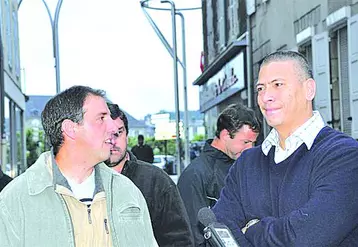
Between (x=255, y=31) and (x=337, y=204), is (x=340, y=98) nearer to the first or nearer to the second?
(x=255, y=31)

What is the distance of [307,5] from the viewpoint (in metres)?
13.8

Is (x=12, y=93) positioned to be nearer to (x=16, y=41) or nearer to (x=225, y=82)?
(x=16, y=41)

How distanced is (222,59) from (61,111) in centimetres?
2055

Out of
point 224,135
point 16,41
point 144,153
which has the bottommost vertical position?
point 144,153

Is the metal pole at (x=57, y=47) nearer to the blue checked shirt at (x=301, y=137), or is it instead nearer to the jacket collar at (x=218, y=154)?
the jacket collar at (x=218, y=154)

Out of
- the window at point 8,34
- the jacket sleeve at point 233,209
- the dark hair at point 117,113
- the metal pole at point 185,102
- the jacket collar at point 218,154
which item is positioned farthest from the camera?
the window at point 8,34

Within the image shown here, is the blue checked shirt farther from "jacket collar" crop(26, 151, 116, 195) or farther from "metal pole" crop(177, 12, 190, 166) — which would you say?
"metal pole" crop(177, 12, 190, 166)

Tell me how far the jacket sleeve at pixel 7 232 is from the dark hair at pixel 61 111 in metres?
0.51

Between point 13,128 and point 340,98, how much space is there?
20.0 m

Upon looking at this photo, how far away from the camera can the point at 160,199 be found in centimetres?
493

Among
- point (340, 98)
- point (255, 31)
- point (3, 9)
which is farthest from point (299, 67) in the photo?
point (3, 9)

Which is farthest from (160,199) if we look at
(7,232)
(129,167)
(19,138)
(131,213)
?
(19,138)

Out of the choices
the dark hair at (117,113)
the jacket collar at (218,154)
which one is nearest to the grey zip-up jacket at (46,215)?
the dark hair at (117,113)

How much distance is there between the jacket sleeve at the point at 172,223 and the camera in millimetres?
4836
